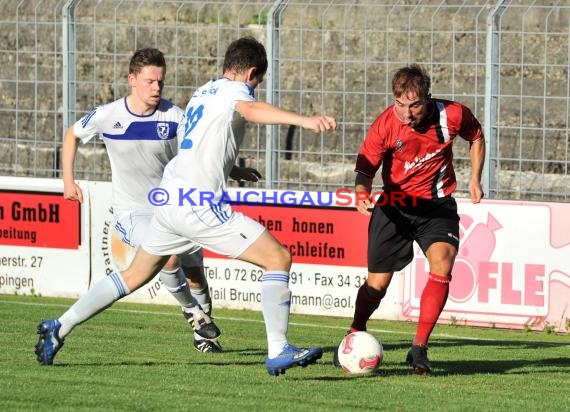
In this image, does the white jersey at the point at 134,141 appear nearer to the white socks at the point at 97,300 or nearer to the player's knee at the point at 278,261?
the white socks at the point at 97,300

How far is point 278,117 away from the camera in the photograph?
26.2 feet

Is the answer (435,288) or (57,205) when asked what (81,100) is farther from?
(435,288)

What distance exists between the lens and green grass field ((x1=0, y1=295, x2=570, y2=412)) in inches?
307

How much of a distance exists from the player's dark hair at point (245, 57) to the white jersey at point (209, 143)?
105mm

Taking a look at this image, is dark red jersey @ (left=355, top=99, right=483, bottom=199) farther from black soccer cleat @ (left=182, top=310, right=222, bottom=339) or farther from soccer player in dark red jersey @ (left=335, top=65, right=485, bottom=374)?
black soccer cleat @ (left=182, top=310, right=222, bottom=339)

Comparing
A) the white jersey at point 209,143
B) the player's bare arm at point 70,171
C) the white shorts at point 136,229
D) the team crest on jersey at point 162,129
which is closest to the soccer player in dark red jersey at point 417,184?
the white jersey at point 209,143

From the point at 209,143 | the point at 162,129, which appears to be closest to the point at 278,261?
the point at 209,143

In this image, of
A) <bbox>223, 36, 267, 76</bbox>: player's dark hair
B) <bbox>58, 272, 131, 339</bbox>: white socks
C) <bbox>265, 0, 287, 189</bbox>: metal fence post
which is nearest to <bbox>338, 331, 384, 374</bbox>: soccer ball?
<bbox>58, 272, 131, 339</bbox>: white socks

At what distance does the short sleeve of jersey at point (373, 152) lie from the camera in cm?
942

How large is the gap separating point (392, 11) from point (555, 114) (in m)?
1.93

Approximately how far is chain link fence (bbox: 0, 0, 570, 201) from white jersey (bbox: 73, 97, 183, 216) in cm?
390

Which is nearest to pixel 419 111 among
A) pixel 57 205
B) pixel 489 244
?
pixel 489 244

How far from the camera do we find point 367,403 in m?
7.83

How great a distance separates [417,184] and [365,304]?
959 millimetres
